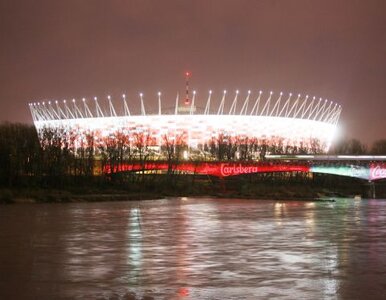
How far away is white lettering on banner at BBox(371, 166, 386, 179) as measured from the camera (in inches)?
3763

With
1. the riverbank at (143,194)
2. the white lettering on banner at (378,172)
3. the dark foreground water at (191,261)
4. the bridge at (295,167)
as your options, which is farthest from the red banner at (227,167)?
the dark foreground water at (191,261)

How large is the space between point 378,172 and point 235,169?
67.1 ft

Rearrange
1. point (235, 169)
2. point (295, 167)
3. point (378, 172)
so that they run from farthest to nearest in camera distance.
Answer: point (378, 172) < point (235, 169) < point (295, 167)

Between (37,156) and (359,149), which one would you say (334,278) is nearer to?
(37,156)

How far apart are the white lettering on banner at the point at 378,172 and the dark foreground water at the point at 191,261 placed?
64868mm

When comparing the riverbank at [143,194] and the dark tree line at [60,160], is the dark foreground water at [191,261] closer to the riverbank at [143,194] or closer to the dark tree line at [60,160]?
the riverbank at [143,194]

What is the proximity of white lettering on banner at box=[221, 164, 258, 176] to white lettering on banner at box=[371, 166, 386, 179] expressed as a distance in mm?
16741

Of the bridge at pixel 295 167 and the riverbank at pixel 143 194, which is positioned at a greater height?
the bridge at pixel 295 167

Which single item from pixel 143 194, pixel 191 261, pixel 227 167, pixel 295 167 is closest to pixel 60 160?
pixel 143 194

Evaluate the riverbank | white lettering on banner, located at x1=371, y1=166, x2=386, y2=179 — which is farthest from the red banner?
white lettering on banner, located at x1=371, y1=166, x2=386, y2=179

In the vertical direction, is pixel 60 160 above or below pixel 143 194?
above

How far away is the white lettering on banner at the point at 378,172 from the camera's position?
3763 inches

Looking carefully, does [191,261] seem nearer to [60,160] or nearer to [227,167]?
[60,160]

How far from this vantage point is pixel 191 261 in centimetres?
1933
